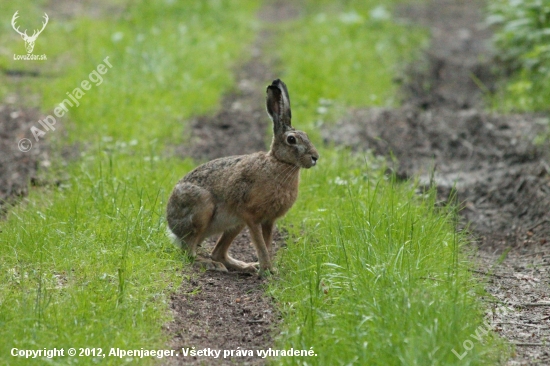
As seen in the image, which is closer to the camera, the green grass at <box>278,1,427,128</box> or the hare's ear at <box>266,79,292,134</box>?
the hare's ear at <box>266,79,292,134</box>

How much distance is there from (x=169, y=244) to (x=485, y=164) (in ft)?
13.2

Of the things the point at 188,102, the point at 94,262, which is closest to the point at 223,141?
the point at 188,102

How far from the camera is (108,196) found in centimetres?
662

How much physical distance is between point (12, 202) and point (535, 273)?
453 cm

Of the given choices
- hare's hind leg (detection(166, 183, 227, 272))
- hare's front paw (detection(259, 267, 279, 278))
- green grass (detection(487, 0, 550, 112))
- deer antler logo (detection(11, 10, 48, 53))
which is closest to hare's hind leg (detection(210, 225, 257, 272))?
hare's hind leg (detection(166, 183, 227, 272))

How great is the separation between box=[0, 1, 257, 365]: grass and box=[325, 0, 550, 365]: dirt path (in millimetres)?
2201

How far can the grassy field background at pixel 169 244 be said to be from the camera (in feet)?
14.1

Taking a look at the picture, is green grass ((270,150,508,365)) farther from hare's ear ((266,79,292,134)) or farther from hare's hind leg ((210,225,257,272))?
hare's ear ((266,79,292,134))

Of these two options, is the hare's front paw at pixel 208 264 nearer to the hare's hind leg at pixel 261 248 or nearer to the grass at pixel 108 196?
the grass at pixel 108 196

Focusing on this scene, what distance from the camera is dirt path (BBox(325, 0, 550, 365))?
5.43 meters

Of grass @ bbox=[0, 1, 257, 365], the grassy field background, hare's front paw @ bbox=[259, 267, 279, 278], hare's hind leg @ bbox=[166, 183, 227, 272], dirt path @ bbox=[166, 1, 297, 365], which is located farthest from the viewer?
hare's hind leg @ bbox=[166, 183, 227, 272]

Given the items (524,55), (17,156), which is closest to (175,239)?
(17,156)

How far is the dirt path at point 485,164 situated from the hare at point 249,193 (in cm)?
123

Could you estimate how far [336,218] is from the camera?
19.9ft
